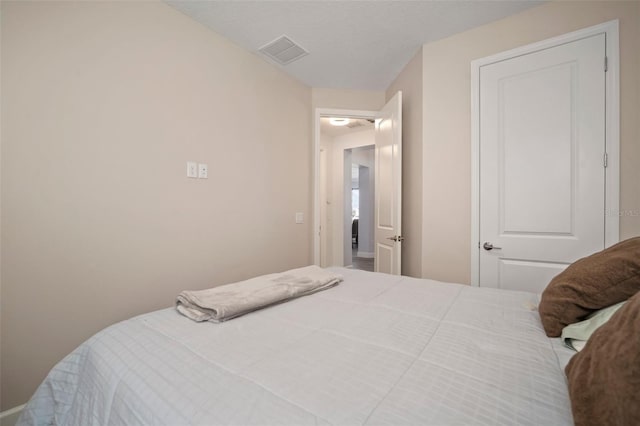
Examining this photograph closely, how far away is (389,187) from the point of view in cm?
276

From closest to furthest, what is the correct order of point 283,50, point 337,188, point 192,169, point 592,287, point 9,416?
point 592,287, point 9,416, point 192,169, point 283,50, point 337,188

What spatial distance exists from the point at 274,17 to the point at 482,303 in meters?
2.32

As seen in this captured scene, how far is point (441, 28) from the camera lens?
7.01 ft

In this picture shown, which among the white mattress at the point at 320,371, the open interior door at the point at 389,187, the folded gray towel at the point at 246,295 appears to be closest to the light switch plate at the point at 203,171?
the folded gray towel at the point at 246,295

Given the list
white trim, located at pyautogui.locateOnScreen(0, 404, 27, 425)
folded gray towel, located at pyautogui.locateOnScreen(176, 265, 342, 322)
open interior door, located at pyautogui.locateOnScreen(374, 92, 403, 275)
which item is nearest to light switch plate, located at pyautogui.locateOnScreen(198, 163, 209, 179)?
folded gray towel, located at pyautogui.locateOnScreen(176, 265, 342, 322)

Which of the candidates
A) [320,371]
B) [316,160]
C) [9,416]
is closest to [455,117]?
[316,160]

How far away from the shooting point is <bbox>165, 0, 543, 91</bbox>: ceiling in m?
1.88

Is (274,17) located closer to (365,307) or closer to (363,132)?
(365,307)

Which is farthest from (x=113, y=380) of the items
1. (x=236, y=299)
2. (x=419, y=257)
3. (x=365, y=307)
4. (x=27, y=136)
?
(x=419, y=257)

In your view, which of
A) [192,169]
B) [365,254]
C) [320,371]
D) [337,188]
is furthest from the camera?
[365,254]

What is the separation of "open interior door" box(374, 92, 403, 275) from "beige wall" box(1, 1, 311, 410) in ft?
4.53

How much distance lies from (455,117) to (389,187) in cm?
87

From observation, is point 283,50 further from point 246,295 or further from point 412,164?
point 246,295

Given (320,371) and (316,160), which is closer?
(320,371)
